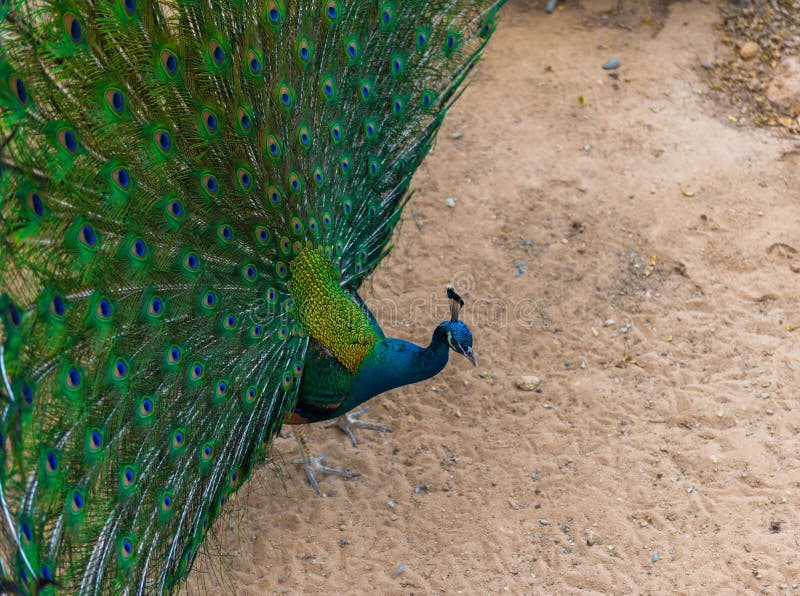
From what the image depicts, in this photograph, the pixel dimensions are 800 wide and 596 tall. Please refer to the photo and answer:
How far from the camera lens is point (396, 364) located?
4.72 m

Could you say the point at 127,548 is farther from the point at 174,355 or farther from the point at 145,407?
the point at 174,355

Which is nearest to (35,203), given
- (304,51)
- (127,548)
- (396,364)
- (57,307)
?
(57,307)

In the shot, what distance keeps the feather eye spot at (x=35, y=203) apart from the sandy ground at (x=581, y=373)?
2.37m

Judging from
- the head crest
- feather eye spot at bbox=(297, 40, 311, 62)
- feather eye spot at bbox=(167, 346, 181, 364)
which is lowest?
the head crest

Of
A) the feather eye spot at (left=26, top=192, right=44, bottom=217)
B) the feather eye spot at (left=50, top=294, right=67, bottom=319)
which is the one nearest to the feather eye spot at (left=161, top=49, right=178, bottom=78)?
the feather eye spot at (left=26, top=192, right=44, bottom=217)

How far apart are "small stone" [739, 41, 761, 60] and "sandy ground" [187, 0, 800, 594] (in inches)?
11.7

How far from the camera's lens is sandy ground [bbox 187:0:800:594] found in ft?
16.4

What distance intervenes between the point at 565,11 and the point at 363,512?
637 cm

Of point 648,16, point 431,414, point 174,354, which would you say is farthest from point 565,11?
point 174,354

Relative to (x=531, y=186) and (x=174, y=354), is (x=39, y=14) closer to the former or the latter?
(x=174, y=354)

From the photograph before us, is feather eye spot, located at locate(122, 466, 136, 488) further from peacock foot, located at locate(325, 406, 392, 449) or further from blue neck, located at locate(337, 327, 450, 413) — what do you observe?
peacock foot, located at locate(325, 406, 392, 449)

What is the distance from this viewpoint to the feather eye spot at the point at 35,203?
10.3 feet

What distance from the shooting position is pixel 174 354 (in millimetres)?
3904

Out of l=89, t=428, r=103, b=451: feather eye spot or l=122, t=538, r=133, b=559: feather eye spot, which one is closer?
l=89, t=428, r=103, b=451: feather eye spot
